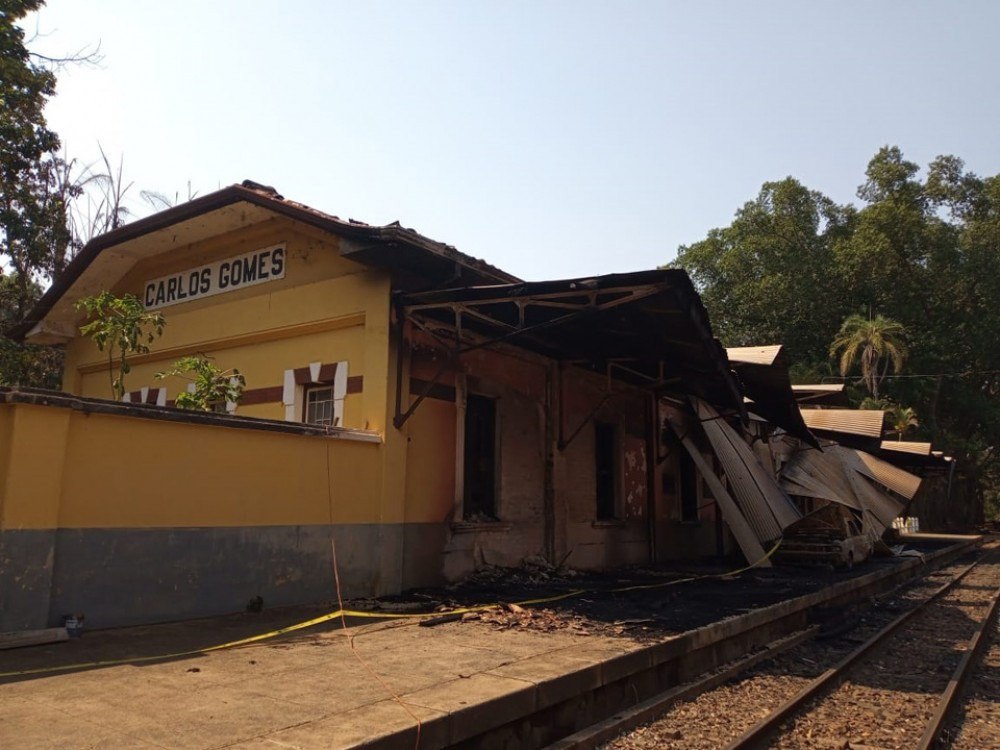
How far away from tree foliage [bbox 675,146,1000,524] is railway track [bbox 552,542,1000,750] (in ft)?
95.6

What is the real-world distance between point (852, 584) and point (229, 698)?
10920 millimetres

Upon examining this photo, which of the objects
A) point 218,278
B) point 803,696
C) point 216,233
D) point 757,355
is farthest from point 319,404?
point 757,355

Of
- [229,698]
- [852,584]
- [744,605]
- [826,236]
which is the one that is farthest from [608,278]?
[826,236]

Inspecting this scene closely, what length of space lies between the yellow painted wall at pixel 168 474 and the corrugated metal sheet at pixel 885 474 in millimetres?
17540

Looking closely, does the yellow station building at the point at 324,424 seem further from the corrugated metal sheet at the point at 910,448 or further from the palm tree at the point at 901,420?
the palm tree at the point at 901,420

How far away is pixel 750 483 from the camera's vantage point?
1550 cm

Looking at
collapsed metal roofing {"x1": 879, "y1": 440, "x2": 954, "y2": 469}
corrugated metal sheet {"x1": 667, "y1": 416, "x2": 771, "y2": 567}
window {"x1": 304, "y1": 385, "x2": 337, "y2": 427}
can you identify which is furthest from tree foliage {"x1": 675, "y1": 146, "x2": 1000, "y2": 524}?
window {"x1": 304, "y1": 385, "x2": 337, "y2": 427}

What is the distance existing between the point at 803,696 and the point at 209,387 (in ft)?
27.2

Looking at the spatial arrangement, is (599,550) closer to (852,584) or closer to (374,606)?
(852,584)

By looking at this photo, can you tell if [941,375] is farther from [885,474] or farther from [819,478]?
[819,478]

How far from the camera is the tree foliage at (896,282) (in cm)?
3478

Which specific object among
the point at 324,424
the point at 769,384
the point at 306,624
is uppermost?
the point at 769,384

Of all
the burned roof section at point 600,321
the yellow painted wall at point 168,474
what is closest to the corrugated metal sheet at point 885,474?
the burned roof section at point 600,321

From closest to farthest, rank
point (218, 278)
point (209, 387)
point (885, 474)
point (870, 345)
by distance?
1. point (209, 387)
2. point (218, 278)
3. point (885, 474)
4. point (870, 345)
